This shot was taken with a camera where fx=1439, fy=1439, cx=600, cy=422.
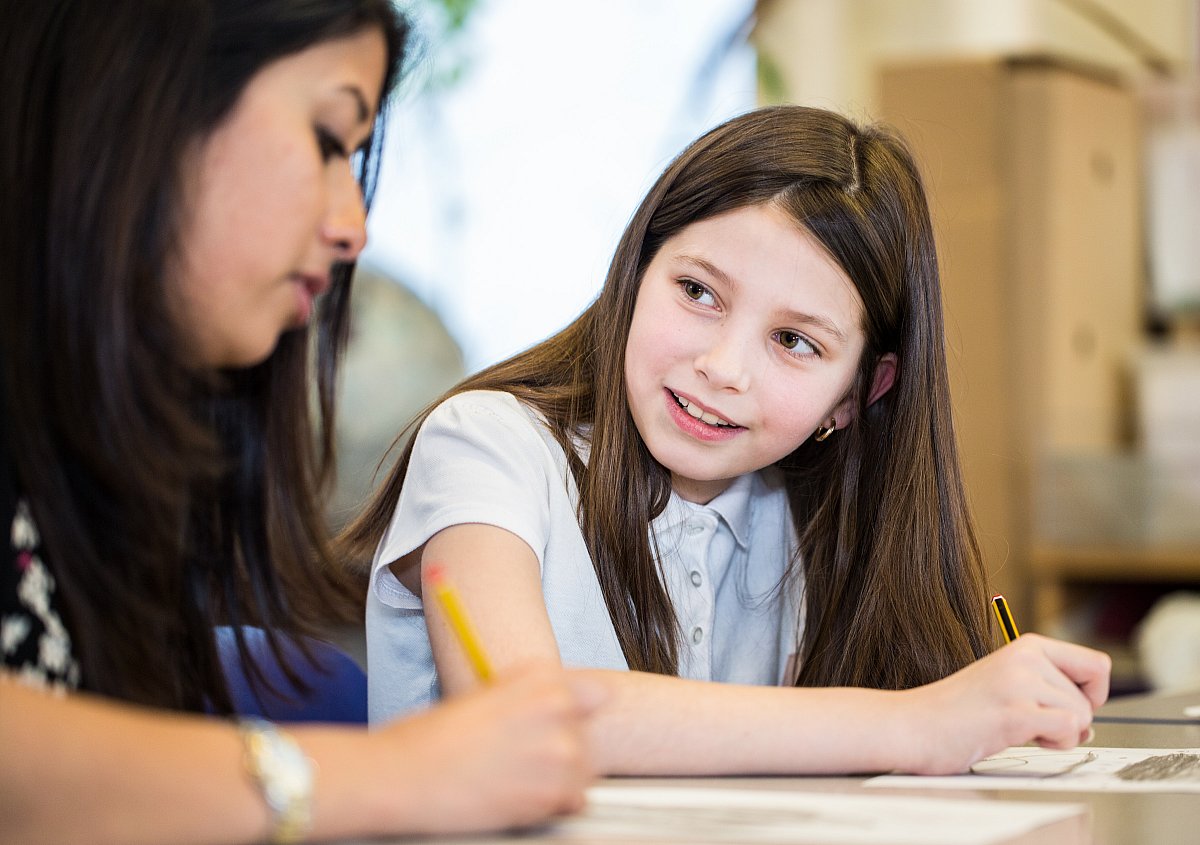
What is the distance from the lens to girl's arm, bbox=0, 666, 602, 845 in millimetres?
576

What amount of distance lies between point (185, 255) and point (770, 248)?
0.50 meters

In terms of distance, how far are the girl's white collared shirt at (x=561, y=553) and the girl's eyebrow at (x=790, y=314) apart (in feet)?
0.58

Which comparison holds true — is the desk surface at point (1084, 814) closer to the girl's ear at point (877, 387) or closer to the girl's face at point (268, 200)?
the girl's face at point (268, 200)

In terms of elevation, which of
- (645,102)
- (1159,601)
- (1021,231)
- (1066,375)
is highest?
(645,102)

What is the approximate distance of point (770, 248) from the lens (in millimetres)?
1098

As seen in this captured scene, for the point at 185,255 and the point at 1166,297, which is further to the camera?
the point at 1166,297

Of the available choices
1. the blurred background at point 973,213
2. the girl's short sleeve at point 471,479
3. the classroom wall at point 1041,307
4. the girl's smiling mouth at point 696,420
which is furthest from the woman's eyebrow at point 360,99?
the classroom wall at point 1041,307

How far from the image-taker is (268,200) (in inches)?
29.2

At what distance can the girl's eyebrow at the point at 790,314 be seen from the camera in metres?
1.09

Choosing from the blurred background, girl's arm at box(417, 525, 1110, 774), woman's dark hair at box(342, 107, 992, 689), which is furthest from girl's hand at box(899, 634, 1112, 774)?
the blurred background

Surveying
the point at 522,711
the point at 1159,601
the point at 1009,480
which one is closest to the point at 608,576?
the point at 522,711

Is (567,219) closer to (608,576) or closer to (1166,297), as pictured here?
(1166,297)

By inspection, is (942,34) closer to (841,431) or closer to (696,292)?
(841,431)

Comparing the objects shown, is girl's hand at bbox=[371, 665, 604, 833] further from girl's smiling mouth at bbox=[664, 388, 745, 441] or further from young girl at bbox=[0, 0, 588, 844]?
girl's smiling mouth at bbox=[664, 388, 745, 441]
